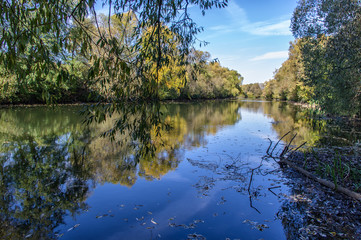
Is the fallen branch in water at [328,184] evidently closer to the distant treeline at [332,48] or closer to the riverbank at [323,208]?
the riverbank at [323,208]

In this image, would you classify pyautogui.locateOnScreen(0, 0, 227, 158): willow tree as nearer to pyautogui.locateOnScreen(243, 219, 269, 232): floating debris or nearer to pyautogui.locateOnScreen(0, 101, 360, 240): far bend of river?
pyautogui.locateOnScreen(0, 101, 360, 240): far bend of river

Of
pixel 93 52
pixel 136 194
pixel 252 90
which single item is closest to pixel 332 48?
pixel 136 194

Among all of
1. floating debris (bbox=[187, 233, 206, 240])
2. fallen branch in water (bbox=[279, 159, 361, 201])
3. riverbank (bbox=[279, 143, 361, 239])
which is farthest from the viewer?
fallen branch in water (bbox=[279, 159, 361, 201])

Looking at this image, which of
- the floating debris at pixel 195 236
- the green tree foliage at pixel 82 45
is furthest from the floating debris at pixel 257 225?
the green tree foliage at pixel 82 45

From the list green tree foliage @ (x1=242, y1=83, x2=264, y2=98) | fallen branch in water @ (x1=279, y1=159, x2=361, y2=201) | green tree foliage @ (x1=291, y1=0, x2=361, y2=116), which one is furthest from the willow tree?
green tree foliage @ (x1=242, y1=83, x2=264, y2=98)

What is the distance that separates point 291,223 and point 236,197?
5.16 ft

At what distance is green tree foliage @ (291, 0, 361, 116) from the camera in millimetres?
11203

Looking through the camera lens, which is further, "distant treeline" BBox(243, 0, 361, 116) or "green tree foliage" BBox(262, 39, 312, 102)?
"green tree foliage" BBox(262, 39, 312, 102)

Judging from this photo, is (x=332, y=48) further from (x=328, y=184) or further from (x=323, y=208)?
(x=323, y=208)

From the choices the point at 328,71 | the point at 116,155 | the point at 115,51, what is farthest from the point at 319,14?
the point at 115,51

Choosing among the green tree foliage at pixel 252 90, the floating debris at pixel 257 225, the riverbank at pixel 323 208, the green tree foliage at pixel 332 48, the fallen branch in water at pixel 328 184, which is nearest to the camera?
the riverbank at pixel 323 208

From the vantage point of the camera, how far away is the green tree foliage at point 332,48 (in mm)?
11203

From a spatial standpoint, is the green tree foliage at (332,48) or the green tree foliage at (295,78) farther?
the green tree foliage at (295,78)

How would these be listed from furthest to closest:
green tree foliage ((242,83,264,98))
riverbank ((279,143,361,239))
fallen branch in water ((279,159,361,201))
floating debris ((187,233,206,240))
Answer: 1. green tree foliage ((242,83,264,98))
2. fallen branch in water ((279,159,361,201))
3. riverbank ((279,143,361,239))
4. floating debris ((187,233,206,240))
